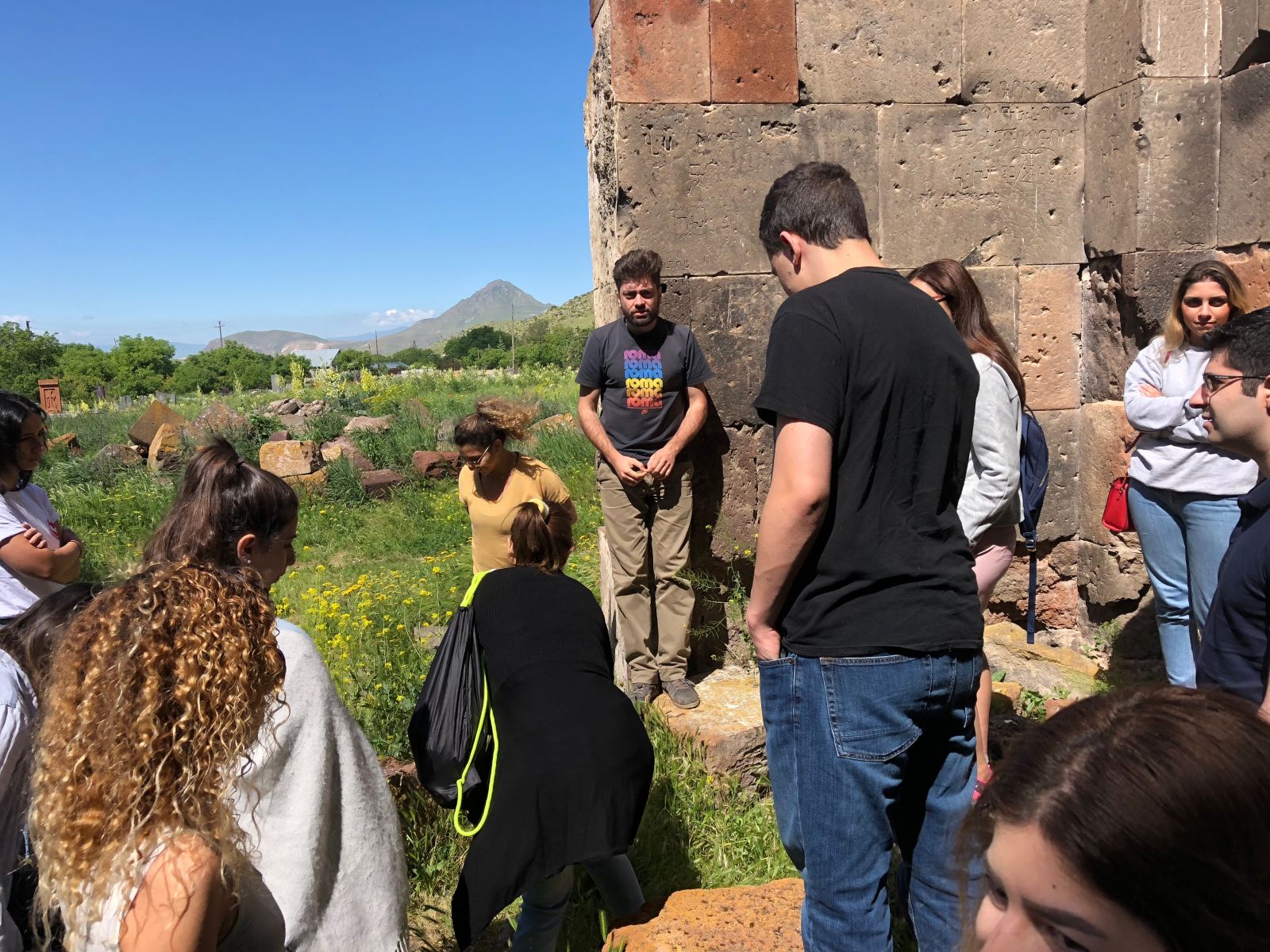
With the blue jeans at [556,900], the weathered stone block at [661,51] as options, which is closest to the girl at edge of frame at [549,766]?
the blue jeans at [556,900]

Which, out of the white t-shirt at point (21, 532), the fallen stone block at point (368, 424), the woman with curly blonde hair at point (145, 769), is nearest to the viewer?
the woman with curly blonde hair at point (145, 769)

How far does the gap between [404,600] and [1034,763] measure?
455cm

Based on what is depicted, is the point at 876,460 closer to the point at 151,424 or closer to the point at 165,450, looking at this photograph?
the point at 165,450

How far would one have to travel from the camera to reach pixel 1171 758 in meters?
0.91

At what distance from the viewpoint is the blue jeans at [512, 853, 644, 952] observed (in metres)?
2.53

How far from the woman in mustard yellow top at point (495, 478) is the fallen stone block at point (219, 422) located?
8592 millimetres

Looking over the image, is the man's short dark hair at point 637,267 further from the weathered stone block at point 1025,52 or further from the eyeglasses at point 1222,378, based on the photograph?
the eyeglasses at point 1222,378

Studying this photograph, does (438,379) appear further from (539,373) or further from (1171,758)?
(1171,758)

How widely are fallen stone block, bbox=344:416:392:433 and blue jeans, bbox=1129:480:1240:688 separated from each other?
9.57m

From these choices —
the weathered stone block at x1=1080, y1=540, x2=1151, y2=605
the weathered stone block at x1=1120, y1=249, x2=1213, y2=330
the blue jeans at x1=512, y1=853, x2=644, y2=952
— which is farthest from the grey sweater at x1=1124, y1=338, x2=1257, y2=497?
the blue jeans at x1=512, y1=853, x2=644, y2=952

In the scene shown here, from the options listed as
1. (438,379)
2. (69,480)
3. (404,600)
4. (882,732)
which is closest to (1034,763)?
(882,732)

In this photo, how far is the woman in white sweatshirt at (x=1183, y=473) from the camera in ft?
11.1

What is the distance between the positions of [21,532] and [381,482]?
6729 millimetres

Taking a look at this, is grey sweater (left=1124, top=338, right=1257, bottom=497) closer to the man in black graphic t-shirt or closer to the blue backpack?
the blue backpack
